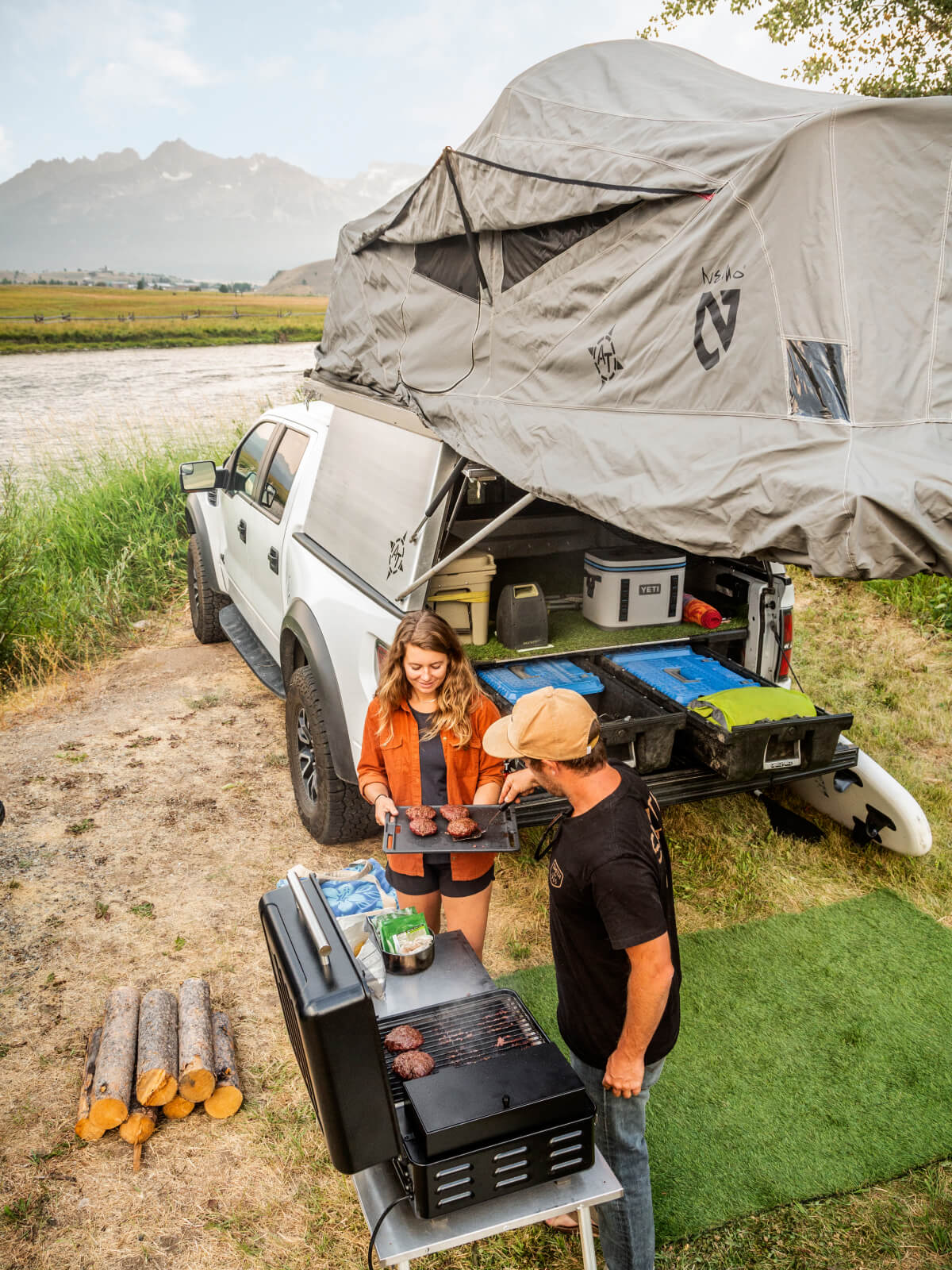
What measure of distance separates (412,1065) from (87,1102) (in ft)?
5.57

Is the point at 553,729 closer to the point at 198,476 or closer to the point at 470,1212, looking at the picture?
the point at 470,1212

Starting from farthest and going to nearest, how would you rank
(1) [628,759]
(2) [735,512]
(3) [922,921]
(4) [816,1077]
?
(3) [922,921], (1) [628,759], (4) [816,1077], (2) [735,512]

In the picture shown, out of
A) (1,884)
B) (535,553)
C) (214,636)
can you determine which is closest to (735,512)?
(535,553)

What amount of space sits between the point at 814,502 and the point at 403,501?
2098mm

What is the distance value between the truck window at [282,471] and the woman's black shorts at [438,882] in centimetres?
283

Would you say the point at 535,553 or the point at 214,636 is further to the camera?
the point at 214,636

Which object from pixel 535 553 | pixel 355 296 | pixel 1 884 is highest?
pixel 355 296

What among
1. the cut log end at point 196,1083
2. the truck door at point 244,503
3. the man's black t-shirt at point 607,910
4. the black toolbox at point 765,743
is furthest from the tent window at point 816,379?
the truck door at point 244,503

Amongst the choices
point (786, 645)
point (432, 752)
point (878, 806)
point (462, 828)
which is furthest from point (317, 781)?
point (878, 806)

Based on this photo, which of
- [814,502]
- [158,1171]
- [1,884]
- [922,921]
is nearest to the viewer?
[814,502]

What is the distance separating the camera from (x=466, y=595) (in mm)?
4434

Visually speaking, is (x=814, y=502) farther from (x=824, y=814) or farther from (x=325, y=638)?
(x=824, y=814)

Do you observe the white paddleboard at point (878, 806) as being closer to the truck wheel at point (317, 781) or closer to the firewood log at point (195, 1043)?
the truck wheel at point (317, 781)

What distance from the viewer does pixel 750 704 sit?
3.87 metres
